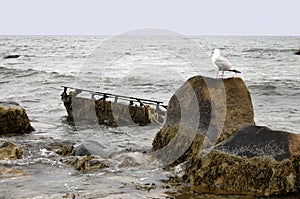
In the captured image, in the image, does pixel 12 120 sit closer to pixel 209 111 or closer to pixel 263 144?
pixel 209 111

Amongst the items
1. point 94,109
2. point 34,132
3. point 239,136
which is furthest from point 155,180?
point 94,109

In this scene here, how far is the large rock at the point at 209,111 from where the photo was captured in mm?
8945

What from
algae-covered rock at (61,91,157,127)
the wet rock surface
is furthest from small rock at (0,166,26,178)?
algae-covered rock at (61,91,157,127)

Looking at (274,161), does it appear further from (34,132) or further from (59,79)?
(59,79)

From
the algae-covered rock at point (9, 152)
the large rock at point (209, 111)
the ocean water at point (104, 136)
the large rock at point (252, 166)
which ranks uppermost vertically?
the large rock at point (209, 111)

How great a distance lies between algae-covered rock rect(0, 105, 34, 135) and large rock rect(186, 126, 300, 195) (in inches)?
265

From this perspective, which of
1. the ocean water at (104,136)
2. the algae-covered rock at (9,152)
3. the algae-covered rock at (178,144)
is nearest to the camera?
the ocean water at (104,136)

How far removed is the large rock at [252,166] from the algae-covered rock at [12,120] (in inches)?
265

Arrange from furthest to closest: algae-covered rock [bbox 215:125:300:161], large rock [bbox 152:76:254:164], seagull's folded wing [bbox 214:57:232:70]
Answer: seagull's folded wing [bbox 214:57:232:70]
large rock [bbox 152:76:254:164]
algae-covered rock [bbox 215:125:300:161]

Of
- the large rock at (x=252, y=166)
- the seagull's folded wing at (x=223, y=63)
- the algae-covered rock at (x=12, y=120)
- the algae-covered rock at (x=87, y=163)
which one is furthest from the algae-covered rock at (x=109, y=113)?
the large rock at (x=252, y=166)

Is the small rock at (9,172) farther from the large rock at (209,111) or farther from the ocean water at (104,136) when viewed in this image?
the large rock at (209,111)

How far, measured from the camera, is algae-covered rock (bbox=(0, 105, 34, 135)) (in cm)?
1228

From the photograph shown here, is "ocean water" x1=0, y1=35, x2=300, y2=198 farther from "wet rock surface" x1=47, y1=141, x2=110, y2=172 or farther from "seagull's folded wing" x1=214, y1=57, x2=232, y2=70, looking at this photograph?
"seagull's folded wing" x1=214, y1=57, x2=232, y2=70

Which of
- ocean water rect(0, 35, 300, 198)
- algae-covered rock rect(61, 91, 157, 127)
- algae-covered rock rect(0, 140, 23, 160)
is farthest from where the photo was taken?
algae-covered rock rect(61, 91, 157, 127)
